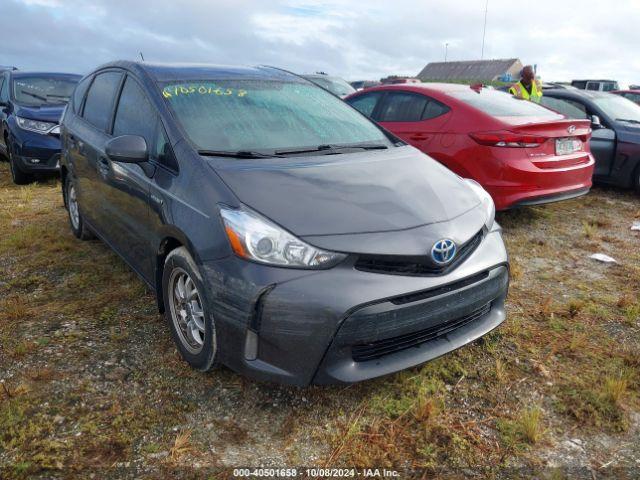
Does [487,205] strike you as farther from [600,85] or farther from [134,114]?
[600,85]

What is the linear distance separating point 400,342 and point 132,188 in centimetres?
185

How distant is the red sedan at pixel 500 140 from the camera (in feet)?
15.9

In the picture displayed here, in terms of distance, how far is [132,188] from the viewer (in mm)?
3145

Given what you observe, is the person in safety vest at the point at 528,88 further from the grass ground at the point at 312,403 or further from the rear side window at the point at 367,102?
the grass ground at the point at 312,403

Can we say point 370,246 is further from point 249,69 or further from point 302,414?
point 249,69

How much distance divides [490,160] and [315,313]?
3.33 m

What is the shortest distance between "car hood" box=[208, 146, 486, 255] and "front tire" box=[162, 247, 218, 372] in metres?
0.47

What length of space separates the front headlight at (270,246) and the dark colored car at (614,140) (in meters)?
5.91

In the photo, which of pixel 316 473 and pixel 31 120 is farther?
pixel 31 120

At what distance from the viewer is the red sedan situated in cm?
486

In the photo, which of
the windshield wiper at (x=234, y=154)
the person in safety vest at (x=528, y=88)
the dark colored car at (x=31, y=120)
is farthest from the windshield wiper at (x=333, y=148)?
the dark colored car at (x=31, y=120)

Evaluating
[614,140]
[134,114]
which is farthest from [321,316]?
[614,140]

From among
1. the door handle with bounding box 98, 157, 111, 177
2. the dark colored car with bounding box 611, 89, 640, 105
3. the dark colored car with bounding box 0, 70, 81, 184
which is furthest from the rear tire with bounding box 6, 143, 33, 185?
the dark colored car with bounding box 611, 89, 640, 105

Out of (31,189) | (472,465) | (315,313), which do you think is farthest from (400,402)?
(31,189)
